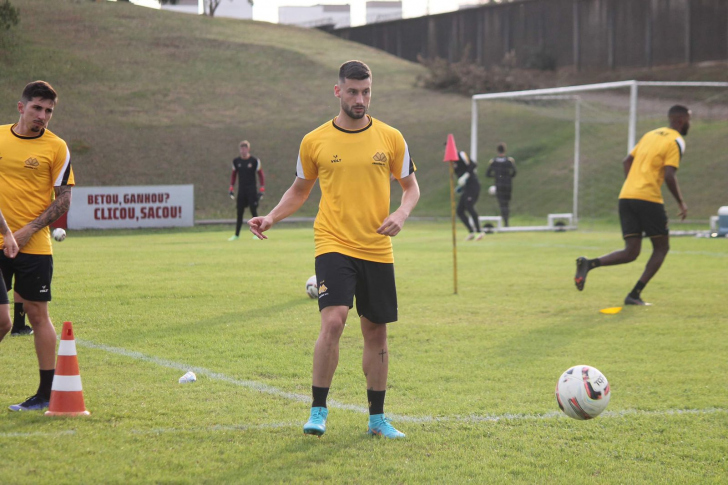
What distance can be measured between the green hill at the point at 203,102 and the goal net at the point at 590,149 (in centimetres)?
15

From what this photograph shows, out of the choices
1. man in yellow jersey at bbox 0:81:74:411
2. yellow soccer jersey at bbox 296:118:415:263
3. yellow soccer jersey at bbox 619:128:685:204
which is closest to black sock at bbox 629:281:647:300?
yellow soccer jersey at bbox 619:128:685:204

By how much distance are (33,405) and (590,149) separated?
1156 inches

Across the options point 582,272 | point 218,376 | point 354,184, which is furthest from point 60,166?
point 582,272

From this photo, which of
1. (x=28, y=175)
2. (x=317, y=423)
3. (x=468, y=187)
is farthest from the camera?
(x=468, y=187)

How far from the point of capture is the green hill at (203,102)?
34.1m

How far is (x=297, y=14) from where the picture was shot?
299 feet

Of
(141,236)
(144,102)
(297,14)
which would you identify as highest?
(297,14)

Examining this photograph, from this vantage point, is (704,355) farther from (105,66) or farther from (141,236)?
(105,66)

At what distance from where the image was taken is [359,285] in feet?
16.0

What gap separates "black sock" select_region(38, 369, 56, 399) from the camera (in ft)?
17.6

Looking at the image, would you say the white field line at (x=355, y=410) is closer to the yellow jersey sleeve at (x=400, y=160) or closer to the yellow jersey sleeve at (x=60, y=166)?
the yellow jersey sleeve at (x=400, y=160)

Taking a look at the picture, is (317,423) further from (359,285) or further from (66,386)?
Result: (66,386)

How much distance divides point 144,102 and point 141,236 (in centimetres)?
2287

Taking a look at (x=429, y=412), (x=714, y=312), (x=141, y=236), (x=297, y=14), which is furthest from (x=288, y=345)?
(x=297, y=14)
